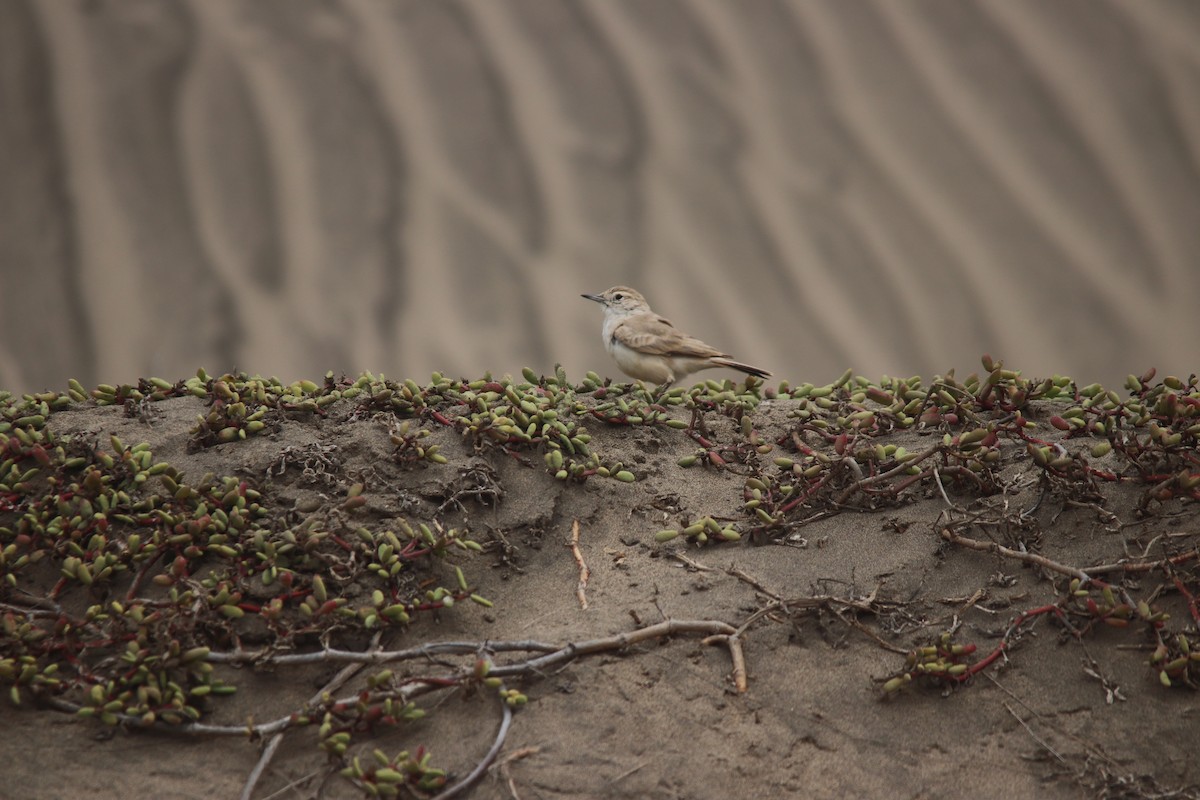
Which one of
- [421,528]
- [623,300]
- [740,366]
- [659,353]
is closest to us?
[421,528]

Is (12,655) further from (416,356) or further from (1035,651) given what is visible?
(416,356)

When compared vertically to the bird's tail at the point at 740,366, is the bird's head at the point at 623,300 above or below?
above

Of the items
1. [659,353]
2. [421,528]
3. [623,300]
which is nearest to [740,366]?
[659,353]

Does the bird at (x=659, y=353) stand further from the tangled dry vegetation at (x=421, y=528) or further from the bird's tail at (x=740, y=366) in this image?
the tangled dry vegetation at (x=421, y=528)

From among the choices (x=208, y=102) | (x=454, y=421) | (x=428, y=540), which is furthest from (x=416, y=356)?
(x=428, y=540)

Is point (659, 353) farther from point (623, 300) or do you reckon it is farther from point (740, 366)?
point (623, 300)

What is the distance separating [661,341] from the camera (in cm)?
488

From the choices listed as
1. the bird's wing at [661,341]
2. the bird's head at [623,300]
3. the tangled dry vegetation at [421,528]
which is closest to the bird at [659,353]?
the bird's wing at [661,341]

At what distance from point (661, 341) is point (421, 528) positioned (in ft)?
6.81

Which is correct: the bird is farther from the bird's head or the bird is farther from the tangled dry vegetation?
the tangled dry vegetation

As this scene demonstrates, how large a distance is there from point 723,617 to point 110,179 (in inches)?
294

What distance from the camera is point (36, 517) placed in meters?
3.09

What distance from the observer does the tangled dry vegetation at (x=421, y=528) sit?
2.73m

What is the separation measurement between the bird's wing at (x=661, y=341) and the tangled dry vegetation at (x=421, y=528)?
862mm
